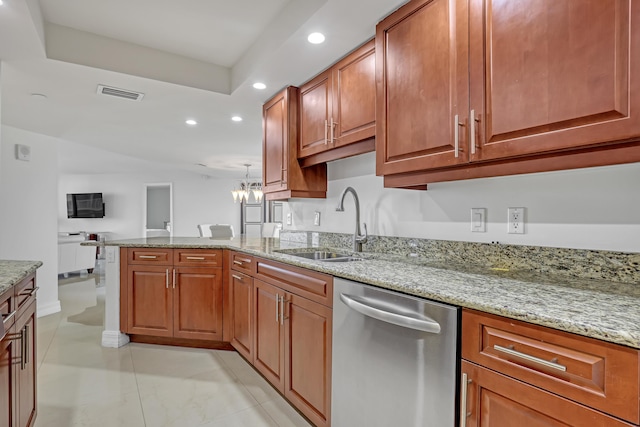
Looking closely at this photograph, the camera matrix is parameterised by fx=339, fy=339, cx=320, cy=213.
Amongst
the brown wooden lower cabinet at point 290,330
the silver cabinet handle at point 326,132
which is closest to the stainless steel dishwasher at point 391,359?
the brown wooden lower cabinet at point 290,330

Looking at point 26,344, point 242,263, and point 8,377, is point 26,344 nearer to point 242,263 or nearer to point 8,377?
point 8,377

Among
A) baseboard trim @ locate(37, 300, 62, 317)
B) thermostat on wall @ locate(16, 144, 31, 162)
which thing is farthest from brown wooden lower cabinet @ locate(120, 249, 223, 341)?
thermostat on wall @ locate(16, 144, 31, 162)

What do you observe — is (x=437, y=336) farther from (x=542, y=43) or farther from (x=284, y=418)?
(x=284, y=418)

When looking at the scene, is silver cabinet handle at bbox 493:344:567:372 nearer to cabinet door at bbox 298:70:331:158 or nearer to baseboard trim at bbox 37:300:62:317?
cabinet door at bbox 298:70:331:158

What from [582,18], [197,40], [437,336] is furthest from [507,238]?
[197,40]

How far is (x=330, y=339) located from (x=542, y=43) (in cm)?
140

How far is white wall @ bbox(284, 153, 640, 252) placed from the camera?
125 cm

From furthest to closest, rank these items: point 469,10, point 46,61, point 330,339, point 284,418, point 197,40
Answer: point 197,40 < point 46,61 < point 284,418 < point 330,339 < point 469,10

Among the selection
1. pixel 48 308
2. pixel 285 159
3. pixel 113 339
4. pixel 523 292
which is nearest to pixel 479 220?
pixel 523 292

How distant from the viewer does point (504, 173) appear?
51.1 inches

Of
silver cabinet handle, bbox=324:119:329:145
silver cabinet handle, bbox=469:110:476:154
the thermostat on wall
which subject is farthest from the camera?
the thermostat on wall

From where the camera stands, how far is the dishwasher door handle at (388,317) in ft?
3.53

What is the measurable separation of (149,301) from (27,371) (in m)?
1.32

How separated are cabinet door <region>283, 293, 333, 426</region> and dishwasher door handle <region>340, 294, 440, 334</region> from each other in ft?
0.69
